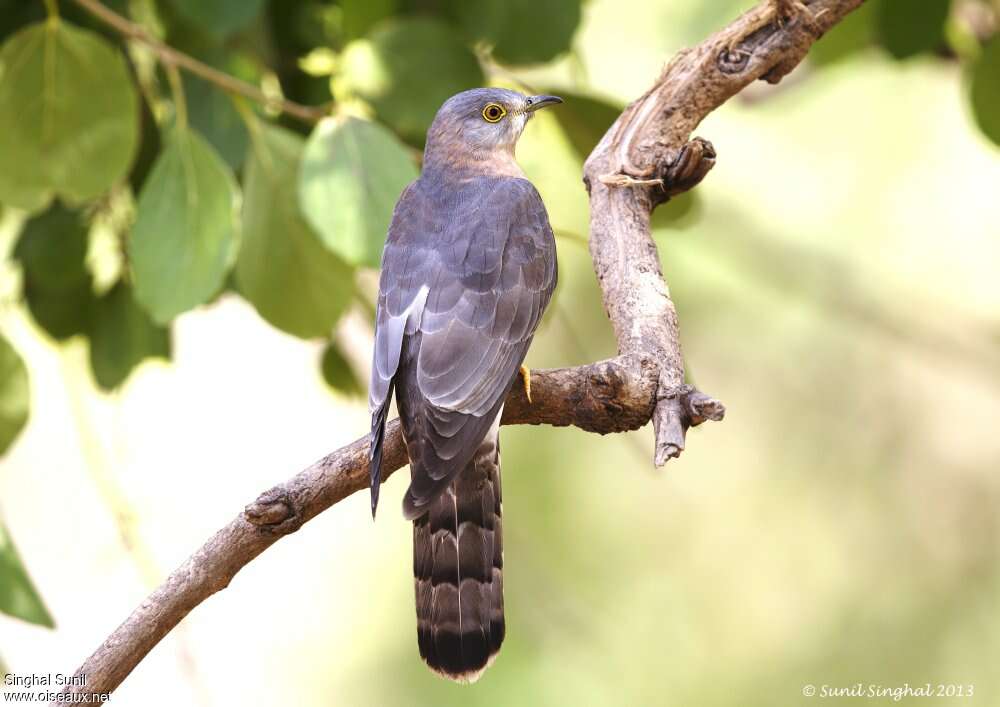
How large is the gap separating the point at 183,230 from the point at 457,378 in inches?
A: 34.4

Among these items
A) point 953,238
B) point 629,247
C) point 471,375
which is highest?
point 629,247

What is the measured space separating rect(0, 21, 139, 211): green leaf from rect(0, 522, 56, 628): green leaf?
920mm

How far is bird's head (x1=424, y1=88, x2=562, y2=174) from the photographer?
11.7ft

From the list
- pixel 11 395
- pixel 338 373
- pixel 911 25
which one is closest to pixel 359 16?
pixel 338 373

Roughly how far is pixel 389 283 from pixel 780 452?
5252mm

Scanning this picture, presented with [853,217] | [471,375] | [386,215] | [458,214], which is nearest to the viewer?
[471,375]

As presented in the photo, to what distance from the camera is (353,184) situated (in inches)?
116

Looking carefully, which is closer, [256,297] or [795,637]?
[256,297]

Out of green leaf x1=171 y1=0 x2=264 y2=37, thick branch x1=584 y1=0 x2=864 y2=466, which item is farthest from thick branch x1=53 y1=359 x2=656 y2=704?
green leaf x1=171 y1=0 x2=264 y2=37

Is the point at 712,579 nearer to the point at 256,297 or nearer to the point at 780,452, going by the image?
the point at 780,452

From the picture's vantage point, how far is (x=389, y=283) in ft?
9.91

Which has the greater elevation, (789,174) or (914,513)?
(789,174)

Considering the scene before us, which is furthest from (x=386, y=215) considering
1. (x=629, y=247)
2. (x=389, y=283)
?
(x=629, y=247)

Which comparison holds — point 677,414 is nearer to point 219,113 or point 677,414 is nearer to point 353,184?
point 353,184
